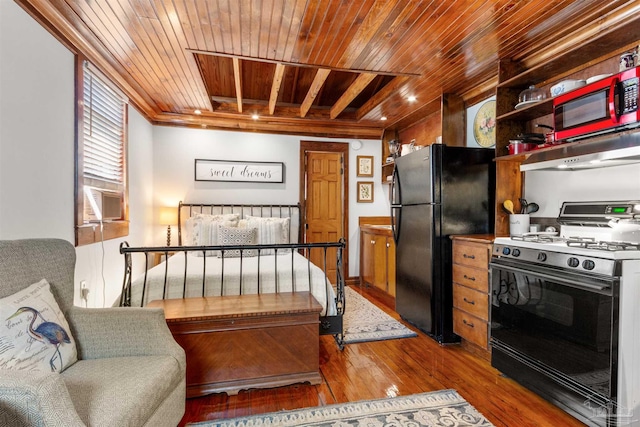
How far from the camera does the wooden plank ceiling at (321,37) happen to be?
2.05m

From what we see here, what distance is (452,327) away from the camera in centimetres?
290

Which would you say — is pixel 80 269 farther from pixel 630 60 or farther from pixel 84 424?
pixel 630 60

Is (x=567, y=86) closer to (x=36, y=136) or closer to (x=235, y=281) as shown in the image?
(x=235, y=281)

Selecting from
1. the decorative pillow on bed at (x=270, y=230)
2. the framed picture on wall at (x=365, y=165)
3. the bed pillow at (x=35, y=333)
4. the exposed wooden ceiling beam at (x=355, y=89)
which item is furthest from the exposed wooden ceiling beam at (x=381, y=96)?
the bed pillow at (x=35, y=333)

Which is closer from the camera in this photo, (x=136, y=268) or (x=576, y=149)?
(x=576, y=149)

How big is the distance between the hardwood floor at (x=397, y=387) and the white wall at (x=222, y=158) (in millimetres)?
2487

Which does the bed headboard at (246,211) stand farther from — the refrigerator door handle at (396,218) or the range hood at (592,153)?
the range hood at (592,153)

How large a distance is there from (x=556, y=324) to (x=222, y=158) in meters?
4.11

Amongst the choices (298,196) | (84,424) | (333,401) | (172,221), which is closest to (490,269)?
(333,401)

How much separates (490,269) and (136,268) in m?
3.69

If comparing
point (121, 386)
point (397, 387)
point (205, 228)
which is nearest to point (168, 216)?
point (205, 228)

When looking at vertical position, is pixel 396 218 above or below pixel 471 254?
above

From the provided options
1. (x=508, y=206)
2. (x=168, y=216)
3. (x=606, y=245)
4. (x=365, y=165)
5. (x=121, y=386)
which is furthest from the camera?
(x=365, y=165)

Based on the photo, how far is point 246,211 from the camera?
4668mm
